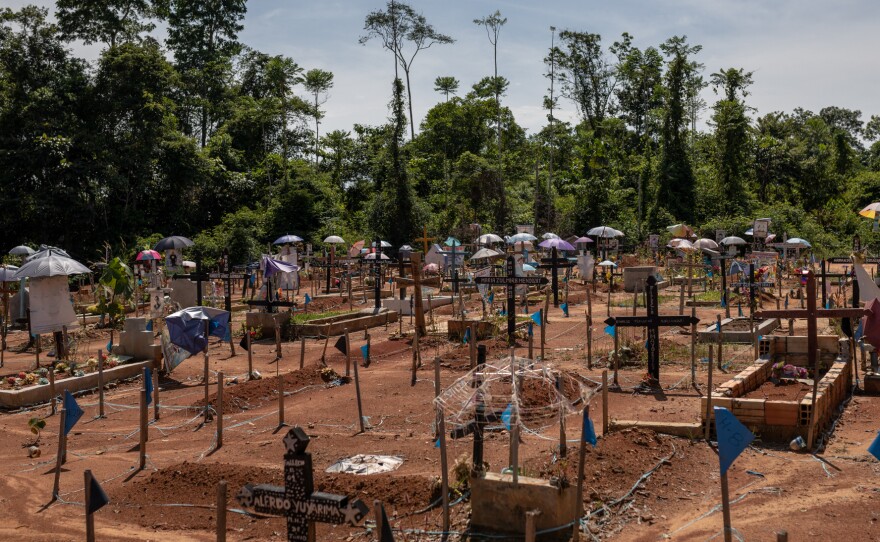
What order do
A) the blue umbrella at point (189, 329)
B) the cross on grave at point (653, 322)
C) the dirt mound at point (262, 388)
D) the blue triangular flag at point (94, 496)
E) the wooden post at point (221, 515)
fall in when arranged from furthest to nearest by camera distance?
the blue umbrella at point (189, 329), the dirt mound at point (262, 388), the cross on grave at point (653, 322), the blue triangular flag at point (94, 496), the wooden post at point (221, 515)

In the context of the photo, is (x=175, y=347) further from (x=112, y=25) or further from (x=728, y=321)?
(x=112, y=25)

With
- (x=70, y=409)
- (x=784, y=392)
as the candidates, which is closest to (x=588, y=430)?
(x=784, y=392)

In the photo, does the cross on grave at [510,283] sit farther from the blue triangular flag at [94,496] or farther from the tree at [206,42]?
the tree at [206,42]

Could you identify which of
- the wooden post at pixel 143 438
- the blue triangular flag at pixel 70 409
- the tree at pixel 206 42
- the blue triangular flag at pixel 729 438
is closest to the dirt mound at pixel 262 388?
the wooden post at pixel 143 438

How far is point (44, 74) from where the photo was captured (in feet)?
141

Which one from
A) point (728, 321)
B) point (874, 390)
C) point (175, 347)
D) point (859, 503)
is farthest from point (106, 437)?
point (728, 321)

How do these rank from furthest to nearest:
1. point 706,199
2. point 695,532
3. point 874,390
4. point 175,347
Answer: point 706,199 < point 175,347 < point 874,390 < point 695,532

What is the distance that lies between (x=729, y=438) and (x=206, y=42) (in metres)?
57.9

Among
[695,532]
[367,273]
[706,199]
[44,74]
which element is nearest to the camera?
[695,532]

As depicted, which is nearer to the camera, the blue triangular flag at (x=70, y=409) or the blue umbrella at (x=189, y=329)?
the blue triangular flag at (x=70, y=409)

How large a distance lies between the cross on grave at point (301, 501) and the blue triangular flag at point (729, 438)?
3.07m

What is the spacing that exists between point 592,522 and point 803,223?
153ft

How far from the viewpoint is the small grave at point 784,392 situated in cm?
1067

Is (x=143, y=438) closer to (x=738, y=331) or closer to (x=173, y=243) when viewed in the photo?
(x=738, y=331)
